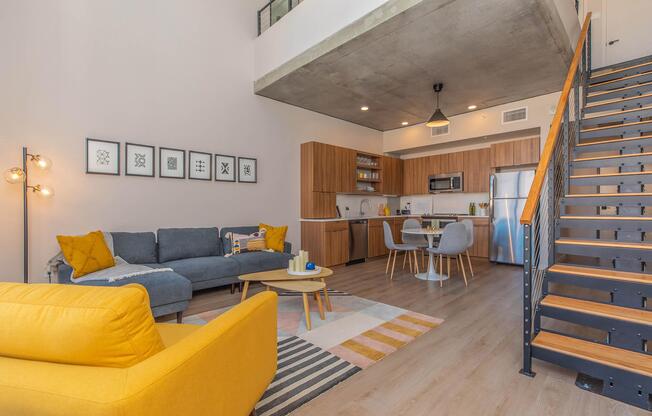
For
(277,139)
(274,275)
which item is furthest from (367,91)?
(274,275)

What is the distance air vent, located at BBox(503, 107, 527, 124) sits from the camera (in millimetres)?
5351

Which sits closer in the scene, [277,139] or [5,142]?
[5,142]

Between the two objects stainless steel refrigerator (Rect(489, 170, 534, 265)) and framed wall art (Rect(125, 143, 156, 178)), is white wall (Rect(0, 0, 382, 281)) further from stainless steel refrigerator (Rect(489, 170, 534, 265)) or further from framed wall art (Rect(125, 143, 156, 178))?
stainless steel refrigerator (Rect(489, 170, 534, 265))

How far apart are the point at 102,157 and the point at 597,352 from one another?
16.2 ft

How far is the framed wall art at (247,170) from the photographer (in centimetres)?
492

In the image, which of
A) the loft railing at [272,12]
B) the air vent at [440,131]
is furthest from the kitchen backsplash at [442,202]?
the loft railing at [272,12]

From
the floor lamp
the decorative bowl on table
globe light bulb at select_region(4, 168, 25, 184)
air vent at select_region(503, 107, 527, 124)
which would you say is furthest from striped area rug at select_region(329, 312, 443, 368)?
air vent at select_region(503, 107, 527, 124)

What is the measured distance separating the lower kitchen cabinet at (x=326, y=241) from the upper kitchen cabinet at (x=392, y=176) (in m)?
1.84

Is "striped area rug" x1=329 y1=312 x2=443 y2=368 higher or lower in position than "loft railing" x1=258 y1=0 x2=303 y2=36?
lower

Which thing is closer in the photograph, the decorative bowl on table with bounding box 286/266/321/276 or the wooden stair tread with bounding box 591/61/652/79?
the decorative bowl on table with bounding box 286/266/321/276

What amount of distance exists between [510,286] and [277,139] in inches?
170

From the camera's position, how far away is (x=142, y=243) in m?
3.72

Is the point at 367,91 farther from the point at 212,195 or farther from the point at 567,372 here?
the point at 567,372

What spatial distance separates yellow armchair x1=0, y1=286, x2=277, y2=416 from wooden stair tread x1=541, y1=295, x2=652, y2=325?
7.22 ft
